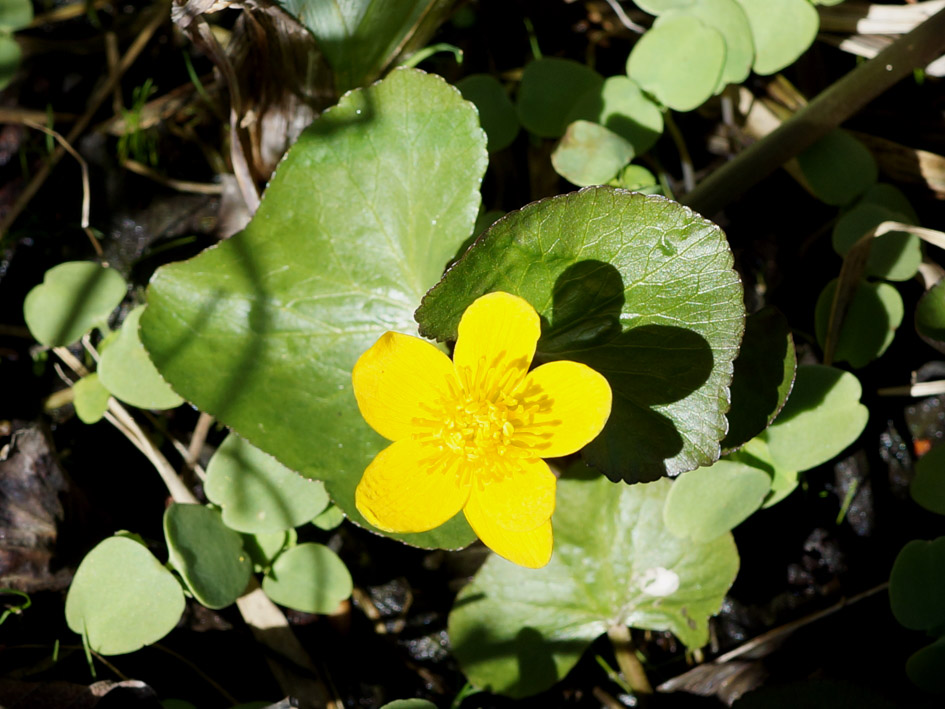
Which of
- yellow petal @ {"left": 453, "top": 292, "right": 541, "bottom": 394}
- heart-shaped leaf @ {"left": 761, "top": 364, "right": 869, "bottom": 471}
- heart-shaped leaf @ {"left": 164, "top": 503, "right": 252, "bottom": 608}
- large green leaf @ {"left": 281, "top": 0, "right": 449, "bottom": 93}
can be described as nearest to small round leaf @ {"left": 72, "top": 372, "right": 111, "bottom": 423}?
heart-shaped leaf @ {"left": 164, "top": 503, "right": 252, "bottom": 608}

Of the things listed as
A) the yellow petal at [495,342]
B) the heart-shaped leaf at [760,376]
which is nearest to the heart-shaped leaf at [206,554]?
the yellow petal at [495,342]

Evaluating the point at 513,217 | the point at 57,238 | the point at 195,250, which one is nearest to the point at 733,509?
the point at 513,217

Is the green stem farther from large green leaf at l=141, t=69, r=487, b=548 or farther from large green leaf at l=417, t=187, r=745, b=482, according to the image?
large green leaf at l=141, t=69, r=487, b=548

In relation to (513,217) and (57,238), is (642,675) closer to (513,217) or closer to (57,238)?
(513,217)

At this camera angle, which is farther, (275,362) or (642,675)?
(642,675)

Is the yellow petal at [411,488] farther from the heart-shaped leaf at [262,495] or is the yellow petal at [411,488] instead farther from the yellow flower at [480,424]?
the heart-shaped leaf at [262,495]
